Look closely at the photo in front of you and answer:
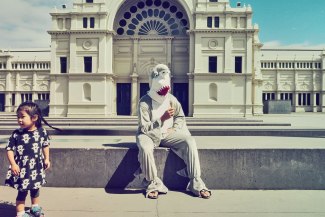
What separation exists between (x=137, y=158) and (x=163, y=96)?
1.25 meters

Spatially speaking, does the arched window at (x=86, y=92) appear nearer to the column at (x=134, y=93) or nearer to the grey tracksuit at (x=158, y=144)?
the column at (x=134, y=93)

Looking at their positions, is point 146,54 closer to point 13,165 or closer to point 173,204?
point 173,204

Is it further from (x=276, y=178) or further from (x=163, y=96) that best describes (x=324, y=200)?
(x=163, y=96)

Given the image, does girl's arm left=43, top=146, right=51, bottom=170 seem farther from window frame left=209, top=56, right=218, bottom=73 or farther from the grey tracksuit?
window frame left=209, top=56, right=218, bottom=73

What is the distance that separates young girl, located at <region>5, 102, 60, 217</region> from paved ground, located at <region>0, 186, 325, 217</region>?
39 cm

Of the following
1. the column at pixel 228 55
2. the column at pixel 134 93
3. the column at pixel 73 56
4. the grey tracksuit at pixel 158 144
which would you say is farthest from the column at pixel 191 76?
the grey tracksuit at pixel 158 144

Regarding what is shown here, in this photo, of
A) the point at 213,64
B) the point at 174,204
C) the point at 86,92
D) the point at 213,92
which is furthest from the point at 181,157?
the point at 86,92

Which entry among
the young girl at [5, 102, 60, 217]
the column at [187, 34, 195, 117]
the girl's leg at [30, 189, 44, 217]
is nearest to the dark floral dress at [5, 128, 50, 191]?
the young girl at [5, 102, 60, 217]

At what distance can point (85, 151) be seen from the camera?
5.46 m

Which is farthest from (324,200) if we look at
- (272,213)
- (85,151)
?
(85,151)

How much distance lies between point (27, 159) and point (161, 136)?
7.42ft

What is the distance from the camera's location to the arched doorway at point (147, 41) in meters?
34.1

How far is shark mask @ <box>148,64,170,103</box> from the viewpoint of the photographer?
5.48 meters

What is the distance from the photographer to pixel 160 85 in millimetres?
5480
